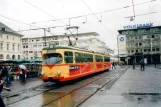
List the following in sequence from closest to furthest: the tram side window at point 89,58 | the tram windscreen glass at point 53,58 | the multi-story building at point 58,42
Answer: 1. the tram windscreen glass at point 53,58
2. the tram side window at point 89,58
3. the multi-story building at point 58,42

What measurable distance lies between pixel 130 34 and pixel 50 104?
81311 mm

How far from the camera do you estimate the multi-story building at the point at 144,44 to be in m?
82.8

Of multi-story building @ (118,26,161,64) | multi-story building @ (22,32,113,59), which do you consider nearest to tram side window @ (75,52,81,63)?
multi-story building @ (118,26,161,64)

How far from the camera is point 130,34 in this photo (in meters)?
88.3

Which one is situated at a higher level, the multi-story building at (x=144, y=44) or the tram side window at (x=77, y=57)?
the multi-story building at (x=144, y=44)

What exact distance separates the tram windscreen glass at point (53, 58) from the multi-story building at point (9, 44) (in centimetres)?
5085

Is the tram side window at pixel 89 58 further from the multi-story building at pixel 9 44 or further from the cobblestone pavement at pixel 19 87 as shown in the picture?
the multi-story building at pixel 9 44

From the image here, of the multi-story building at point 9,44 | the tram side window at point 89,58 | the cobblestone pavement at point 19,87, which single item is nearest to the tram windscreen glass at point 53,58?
the cobblestone pavement at point 19,87

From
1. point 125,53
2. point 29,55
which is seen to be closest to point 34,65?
point 125,53

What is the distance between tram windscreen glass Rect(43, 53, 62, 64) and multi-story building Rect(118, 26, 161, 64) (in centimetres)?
6752

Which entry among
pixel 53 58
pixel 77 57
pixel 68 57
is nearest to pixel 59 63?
pixel 53 58

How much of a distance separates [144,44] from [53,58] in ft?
240

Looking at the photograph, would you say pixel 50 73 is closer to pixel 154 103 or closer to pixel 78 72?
pixel 78 72

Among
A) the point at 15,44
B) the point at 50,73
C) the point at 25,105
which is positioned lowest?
the point at 25,105
